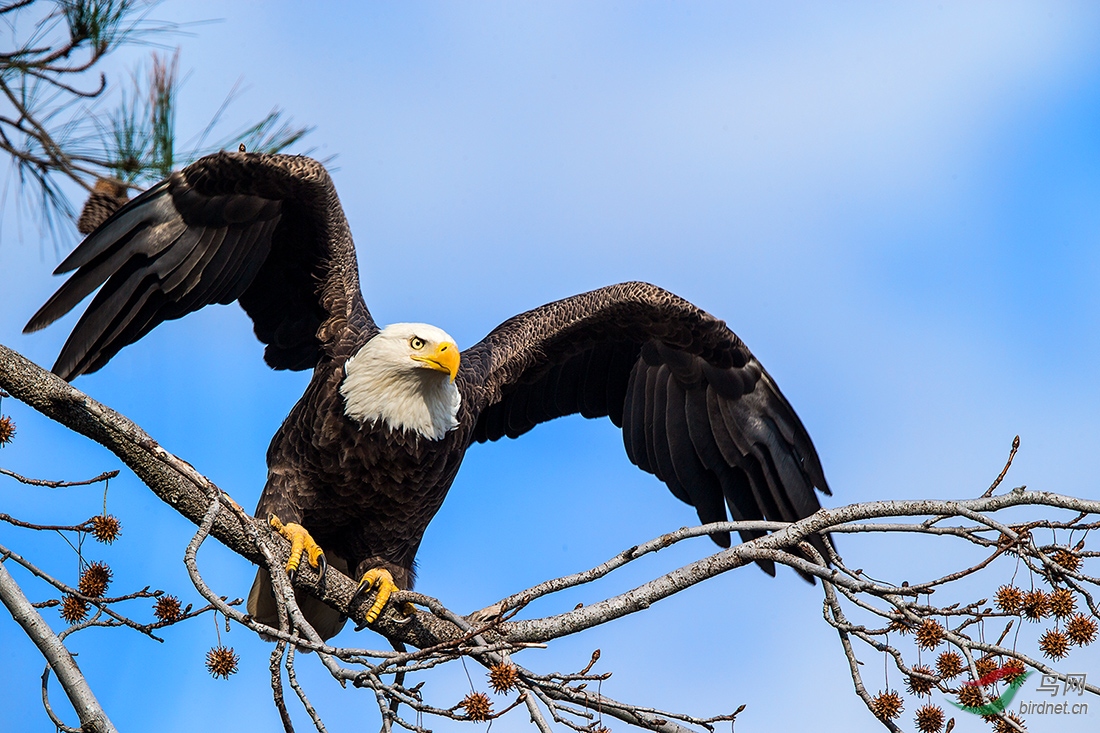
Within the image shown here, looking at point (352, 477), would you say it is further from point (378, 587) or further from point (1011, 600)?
point (1011, 600)

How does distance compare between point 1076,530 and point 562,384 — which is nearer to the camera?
point 1076,530

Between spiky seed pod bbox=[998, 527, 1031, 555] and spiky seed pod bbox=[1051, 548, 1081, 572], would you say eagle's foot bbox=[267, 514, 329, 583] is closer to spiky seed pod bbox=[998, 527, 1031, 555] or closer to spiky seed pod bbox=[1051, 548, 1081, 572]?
spiky seed pod bbox=[998, 527, 1031, 555]

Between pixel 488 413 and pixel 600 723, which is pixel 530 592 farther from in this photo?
pixel 488 413

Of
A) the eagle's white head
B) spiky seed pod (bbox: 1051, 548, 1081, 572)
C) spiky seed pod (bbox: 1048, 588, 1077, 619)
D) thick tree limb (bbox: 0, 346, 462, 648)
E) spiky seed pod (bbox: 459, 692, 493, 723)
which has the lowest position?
spiky seed pod (bbox: 459, 692, 493, 723)

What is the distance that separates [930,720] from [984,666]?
0.20 metres

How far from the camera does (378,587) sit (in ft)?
13.6

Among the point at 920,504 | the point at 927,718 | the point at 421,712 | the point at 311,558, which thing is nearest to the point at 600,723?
the point at 421,712

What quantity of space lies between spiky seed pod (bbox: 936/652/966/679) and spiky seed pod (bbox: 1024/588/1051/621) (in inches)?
8.0

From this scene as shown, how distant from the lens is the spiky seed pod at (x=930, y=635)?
2910 mm

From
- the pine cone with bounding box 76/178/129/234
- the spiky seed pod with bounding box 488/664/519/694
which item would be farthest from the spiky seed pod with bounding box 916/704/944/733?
the pine cone with bounding box 76/178/129/234

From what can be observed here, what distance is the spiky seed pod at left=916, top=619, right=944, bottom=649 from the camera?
2910 millimetres

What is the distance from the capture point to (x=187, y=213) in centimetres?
440

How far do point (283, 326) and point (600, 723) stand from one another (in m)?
2.71

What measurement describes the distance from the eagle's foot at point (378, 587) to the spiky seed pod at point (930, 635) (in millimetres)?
1719
